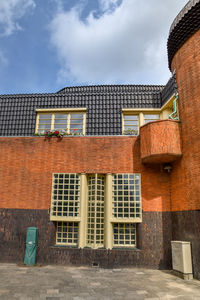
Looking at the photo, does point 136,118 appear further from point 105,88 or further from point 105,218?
point 105,88

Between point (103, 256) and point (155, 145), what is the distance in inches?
215

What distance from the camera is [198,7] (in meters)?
9.52

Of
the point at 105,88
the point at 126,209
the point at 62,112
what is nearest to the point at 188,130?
the point at 126,209

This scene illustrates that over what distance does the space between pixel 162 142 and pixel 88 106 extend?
5.16 metres

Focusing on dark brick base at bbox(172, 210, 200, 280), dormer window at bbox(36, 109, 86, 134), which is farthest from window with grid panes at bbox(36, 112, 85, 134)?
dark brick base at bbox(172, 210, 200, 280)

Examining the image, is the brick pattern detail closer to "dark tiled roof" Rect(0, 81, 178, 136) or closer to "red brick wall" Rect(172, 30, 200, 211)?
"red brick wall" Rect(172, 30, 200, 211)

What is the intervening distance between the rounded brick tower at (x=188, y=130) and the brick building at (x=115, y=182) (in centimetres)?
4

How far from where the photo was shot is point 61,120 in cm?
1370

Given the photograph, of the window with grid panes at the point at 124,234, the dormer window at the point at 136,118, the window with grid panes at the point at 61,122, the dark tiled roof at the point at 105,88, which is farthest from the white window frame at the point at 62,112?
the window with grid panes at the point at 124,234

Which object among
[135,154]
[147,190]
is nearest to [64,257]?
[147,190]

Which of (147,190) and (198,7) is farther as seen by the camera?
(147,190)

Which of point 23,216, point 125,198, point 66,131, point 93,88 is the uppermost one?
point 93,88

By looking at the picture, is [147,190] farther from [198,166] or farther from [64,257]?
[64,257]

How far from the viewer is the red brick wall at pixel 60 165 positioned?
11.2m
